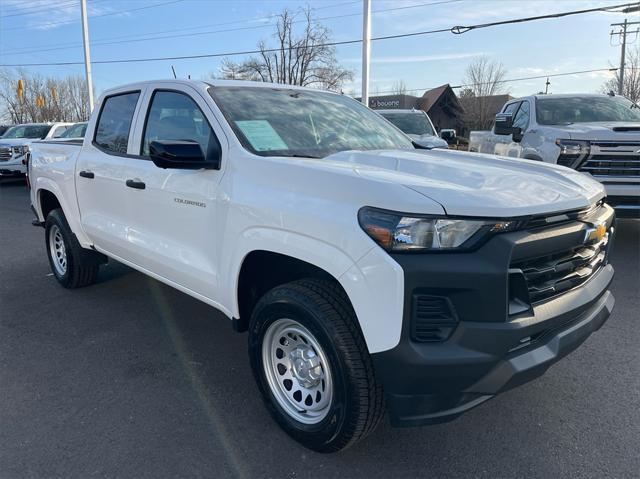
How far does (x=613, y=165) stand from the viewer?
6316mm

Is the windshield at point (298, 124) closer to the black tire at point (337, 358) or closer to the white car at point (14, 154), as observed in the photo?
the black tire at point (337, 358)

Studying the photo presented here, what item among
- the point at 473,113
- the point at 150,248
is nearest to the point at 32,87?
the point at 473,113

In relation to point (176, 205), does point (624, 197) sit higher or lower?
lower

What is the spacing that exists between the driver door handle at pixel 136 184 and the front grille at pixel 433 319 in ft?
7.68

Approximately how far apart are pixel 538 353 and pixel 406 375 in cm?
63

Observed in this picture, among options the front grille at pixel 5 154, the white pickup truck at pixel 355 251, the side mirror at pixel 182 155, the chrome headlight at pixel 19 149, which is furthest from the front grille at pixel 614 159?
the front grille at pixel 5 154

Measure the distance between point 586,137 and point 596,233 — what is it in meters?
4.26

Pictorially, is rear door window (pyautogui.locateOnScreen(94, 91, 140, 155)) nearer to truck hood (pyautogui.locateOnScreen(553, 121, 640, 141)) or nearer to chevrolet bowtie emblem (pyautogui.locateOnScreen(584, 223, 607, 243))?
chevrolet bowtie emblem (pyautogui.locateOnScreen(584, 223, 607, 243))

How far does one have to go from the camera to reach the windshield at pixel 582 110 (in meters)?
7.58

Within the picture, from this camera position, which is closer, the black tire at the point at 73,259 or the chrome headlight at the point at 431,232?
the chrome headlight at the point at 431,232

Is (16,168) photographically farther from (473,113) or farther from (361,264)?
(473,113)

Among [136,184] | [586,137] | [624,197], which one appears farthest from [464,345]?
[586,137]

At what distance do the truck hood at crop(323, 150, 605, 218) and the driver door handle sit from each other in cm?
143

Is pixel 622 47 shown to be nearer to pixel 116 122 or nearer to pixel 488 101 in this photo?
pixel 488 101
